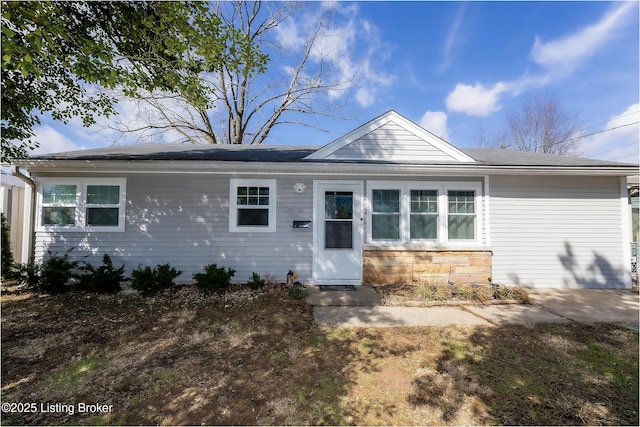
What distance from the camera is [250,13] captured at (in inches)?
650

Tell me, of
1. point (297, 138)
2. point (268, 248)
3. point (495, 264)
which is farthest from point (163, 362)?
point (297, 138)

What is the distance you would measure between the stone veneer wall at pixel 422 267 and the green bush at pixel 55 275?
640 cm

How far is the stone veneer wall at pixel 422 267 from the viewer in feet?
20.6

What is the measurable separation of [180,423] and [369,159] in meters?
5.75

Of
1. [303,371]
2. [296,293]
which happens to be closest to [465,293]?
[296,293]

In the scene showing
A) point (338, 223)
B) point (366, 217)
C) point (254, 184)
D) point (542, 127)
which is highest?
point (542, 127)

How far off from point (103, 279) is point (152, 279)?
1.01 m

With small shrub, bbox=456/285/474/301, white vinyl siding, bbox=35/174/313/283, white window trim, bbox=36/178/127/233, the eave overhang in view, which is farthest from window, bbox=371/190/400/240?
white window trim, bbox=36/178/127/233

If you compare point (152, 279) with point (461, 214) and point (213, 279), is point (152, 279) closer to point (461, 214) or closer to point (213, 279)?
point (213, 279)

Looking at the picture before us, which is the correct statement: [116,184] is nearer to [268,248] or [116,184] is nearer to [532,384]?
[268,248]

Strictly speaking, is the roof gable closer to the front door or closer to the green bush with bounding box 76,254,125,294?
the front door

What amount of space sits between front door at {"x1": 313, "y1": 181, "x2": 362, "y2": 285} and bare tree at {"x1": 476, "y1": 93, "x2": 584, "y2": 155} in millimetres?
19736

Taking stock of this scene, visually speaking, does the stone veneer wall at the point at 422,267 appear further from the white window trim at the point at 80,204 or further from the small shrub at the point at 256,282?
the white window trim at the point at 80,204

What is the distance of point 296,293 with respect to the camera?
5406mm
